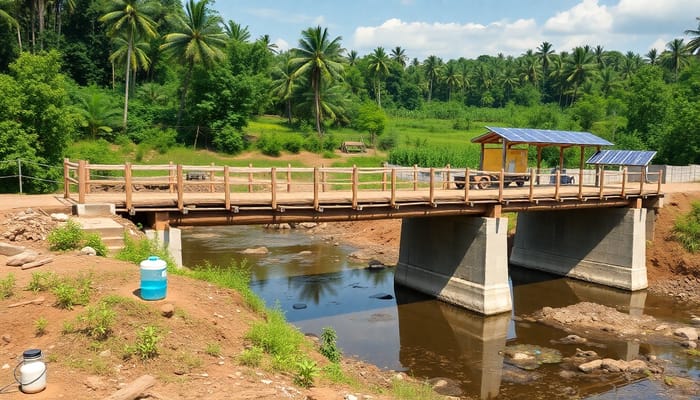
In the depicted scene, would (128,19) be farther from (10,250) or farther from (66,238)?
(10,250)

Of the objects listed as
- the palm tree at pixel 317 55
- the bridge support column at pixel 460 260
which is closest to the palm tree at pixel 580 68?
the palm tree at pixel 317 55

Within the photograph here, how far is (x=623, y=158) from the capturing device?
1200 inches

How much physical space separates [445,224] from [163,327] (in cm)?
1622

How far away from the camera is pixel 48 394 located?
762 centimetres

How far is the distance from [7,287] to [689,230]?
3039cm

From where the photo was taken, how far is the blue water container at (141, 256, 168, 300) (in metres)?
10.1

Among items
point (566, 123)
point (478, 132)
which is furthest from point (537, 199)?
point (478, 132)

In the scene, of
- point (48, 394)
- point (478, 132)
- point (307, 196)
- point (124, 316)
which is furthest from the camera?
point (478, 132)

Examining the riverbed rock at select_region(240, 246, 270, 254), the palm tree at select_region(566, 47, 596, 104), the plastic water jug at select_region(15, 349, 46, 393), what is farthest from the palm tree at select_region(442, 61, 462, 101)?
the plastic water jug at select_region(15, 349, 46, 393)

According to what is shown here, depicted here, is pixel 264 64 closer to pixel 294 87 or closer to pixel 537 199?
pixel 294 87

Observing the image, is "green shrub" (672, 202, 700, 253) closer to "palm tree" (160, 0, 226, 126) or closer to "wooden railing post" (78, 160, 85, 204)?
"wooden railing post" (78, 160, 85, 204)

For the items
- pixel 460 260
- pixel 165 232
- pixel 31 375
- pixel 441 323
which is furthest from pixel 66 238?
pixel 460 260

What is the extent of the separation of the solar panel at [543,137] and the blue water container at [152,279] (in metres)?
19.6

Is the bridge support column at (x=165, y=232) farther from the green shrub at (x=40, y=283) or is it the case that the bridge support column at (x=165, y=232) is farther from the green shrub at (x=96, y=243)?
the green shrub at (x=40, y=283)
